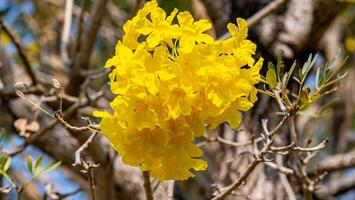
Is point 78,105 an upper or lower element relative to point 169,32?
upper

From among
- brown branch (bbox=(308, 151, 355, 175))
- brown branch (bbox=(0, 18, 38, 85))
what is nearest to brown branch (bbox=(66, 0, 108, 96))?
brown branch (bbox=(0, 18, 38, 85))

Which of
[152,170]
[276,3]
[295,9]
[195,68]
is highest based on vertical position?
[295,9]

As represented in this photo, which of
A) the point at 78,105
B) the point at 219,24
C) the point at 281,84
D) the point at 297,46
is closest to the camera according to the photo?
the point at 281,84

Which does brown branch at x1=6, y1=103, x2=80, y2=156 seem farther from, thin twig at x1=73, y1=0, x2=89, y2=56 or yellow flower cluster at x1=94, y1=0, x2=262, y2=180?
yellow flower cluster at x1=94, y1=0, x2=262, y2=180

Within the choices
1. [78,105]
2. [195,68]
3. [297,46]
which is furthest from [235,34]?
[297,46]

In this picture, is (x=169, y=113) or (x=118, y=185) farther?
(x=118, y=185)

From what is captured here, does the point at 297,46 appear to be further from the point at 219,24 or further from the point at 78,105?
the point at 78,105

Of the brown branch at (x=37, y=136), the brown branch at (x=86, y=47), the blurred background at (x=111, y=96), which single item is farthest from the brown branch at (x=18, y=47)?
the brown branch at (x=37, y=136)

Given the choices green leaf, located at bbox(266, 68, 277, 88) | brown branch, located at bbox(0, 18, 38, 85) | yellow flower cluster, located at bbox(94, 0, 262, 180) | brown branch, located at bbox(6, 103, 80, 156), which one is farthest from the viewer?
brown branch, located at bbox(0, 18, 38, 85)

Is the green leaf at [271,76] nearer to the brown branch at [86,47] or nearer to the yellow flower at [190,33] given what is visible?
the yellow flower at [190,33]

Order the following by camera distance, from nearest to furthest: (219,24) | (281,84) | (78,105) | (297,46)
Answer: (281,84), (78,105), (297,46), (219,24)
